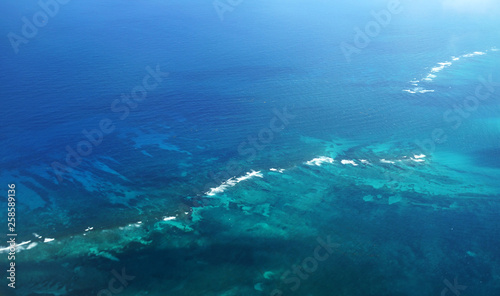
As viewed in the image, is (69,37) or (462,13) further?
(462,13)

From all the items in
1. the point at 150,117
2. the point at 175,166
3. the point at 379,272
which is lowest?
the point at 379,272

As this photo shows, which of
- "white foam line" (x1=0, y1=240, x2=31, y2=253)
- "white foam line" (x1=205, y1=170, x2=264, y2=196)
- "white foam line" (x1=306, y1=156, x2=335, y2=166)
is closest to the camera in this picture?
"white foam line" (x1=0, y1=240, x2=31, y2=253)

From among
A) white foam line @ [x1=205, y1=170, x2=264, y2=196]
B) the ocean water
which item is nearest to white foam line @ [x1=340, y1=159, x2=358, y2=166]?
the ocean water

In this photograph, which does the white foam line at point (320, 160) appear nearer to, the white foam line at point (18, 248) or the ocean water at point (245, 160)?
the ocean water at point (245, 160)

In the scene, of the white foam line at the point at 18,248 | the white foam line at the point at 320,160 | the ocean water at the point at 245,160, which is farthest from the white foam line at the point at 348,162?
the white foam line at the point at 18,248

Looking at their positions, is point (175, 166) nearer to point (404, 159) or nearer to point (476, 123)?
point (404, 159)

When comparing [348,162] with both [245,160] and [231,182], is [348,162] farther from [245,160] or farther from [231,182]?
Result: [231,182]

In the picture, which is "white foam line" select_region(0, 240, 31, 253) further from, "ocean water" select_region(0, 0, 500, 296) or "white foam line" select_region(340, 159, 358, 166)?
"white foam line" select_region(340, 159, 358, 166)

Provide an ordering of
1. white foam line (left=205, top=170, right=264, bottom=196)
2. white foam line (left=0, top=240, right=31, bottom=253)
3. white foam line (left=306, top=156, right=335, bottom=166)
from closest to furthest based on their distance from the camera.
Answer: white foam line (left=0, top=240, right=31, bottom=253) → white foam line (left=205, top=170, right=264, bottom=196) → white foam line (left=306, top=156, right=335, bottom=166)

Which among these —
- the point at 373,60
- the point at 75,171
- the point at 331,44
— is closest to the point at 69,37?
the point at 75,171
